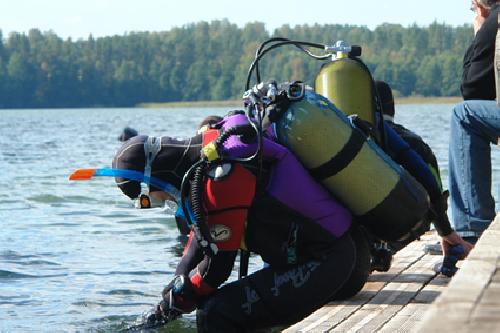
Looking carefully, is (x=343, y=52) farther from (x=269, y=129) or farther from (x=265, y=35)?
(x=265, y=35)

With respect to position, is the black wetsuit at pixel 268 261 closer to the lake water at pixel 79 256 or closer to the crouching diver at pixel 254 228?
the crouching diver at pixel 254 228

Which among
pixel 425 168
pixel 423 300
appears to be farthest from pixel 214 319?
pixel 425 168

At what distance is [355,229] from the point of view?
509 centimetres

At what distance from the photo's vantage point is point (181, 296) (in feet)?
16.6

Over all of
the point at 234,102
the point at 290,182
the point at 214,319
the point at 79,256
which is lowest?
the point at 234,102

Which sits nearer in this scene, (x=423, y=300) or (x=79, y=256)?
(x=423, y=300)

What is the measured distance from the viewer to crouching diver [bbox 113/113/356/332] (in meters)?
4.65

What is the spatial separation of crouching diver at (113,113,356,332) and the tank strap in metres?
0.07

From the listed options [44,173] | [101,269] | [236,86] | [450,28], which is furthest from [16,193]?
[450,28]

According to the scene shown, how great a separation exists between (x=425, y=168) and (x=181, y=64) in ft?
507

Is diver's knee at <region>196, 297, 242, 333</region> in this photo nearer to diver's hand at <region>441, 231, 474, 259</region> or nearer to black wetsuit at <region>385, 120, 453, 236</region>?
black wetsuit at <region>385, 120, 453, 236</region>

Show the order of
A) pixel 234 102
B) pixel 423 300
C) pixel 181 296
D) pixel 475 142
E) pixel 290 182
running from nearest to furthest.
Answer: pixel 290 182 → pixel 181 296 → pixel 423 300 → pixel 475 142 → pixel 234 102

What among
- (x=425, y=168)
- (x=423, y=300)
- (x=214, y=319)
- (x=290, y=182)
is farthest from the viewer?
(x=425, y=168)

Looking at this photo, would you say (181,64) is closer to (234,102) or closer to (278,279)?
(234,102)
